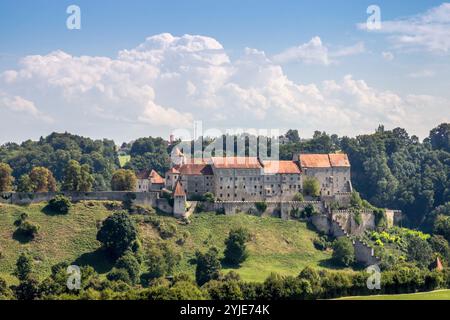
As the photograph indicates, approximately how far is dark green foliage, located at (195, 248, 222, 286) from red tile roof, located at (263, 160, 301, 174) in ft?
62.4

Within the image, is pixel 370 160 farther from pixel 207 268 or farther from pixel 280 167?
pixel 207 268

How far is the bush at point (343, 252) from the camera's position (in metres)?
88.4

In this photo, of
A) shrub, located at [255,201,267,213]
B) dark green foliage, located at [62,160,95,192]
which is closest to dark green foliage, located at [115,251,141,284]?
dark green foliage, located at [62,160,95,192]

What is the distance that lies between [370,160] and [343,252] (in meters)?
39.7

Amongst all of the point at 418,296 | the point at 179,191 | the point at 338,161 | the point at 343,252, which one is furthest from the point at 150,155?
the point at 418,296

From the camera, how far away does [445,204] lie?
117688 mm

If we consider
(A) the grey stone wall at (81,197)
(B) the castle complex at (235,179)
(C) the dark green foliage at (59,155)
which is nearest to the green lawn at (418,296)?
(B) the castle complex at (235,179)

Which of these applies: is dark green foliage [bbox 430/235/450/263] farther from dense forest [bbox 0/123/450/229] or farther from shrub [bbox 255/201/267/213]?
dense forest [bbox 0/123/450/229]

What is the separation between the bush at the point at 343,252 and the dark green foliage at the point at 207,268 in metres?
13.2

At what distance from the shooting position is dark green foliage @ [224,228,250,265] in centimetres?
8612

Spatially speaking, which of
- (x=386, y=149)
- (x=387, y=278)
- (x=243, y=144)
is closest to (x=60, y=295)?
(x=387, y=278)

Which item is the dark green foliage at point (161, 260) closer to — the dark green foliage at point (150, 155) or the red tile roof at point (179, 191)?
the red tile roof at point (179, 191)

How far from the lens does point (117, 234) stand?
274 ft
